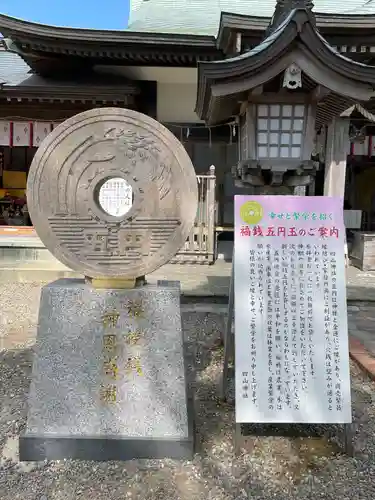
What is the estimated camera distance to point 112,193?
2.50 metres

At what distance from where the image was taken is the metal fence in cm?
808

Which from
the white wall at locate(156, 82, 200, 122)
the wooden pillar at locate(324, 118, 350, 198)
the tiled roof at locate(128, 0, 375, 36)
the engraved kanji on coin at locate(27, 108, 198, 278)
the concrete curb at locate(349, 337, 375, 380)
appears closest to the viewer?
the engraved kanji on coin at locate(27, 108, 198, 278)

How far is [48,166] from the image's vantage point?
7.92 feet

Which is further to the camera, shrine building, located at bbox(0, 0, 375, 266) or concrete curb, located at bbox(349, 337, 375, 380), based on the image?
shrine building, located at bbox(0, 0, 375, 266)

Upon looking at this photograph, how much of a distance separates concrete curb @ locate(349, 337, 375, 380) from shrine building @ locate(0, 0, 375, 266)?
175 cm

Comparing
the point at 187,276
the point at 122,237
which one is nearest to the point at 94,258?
the point at 122,237

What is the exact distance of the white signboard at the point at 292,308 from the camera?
2.44m

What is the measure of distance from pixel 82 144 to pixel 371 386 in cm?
295

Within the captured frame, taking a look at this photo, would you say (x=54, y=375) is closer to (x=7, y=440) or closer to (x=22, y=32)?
(x=7, y=440)

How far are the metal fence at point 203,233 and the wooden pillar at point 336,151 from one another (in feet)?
7.27

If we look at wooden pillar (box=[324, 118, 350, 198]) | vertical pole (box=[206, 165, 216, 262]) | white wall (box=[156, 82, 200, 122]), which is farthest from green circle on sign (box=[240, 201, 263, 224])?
white wall (box=[156, 82, 200, 122])

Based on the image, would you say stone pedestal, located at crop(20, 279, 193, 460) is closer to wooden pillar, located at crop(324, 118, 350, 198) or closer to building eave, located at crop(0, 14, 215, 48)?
wooden pillar, located at crop(324, 118, 350, 198)

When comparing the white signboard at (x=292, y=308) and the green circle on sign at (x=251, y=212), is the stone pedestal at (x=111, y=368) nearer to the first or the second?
the white signboard at (x=292, y=308)

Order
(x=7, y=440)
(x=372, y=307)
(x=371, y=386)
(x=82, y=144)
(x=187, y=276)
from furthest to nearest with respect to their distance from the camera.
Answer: (x=187, y=276)
(x=372, y=307)
(x=371, y=386)
(x=7, y=440)
(x=82, y=144)
